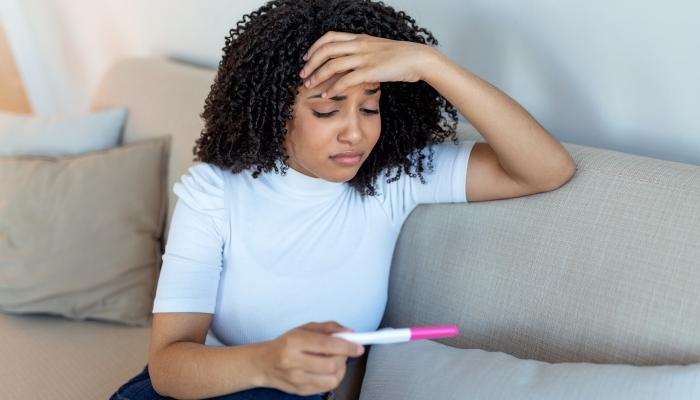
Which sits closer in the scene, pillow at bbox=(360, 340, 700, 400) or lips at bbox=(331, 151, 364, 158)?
pillow at bbox=(360, 340, 700, 400)

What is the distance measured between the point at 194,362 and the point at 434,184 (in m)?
0.46

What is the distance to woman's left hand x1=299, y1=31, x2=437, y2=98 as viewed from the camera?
3.18 feet

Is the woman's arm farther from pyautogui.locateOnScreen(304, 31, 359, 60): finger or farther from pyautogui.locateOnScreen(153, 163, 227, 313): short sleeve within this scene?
pyautogui.locateOnScreen(153, 163, 227, 313): short sleeve

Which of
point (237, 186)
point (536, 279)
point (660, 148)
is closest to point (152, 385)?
point (237, 186)

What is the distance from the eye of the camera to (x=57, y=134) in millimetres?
1738

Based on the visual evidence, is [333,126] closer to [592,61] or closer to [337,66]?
[337,66]

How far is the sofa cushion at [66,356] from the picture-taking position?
4.37ft

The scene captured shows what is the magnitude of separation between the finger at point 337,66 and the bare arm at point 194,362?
1.19ft

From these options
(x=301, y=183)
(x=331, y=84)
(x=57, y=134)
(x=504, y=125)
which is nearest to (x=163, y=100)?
(x=57, y=134)

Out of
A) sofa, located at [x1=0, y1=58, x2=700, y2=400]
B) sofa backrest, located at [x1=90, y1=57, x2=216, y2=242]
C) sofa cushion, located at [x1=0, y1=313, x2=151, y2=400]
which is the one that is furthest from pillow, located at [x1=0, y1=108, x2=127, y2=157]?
sofa, located at [x1=0, y1=58, x2=700, y2=400]

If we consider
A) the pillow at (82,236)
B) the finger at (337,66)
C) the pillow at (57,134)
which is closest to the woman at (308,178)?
the finger at (337,66)

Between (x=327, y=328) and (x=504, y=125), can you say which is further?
(x=504, y=125)

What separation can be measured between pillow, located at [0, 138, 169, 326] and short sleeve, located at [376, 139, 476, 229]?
2.18 ft

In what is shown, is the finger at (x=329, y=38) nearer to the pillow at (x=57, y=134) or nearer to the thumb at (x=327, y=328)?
the thumb at (x=327, y=328)
